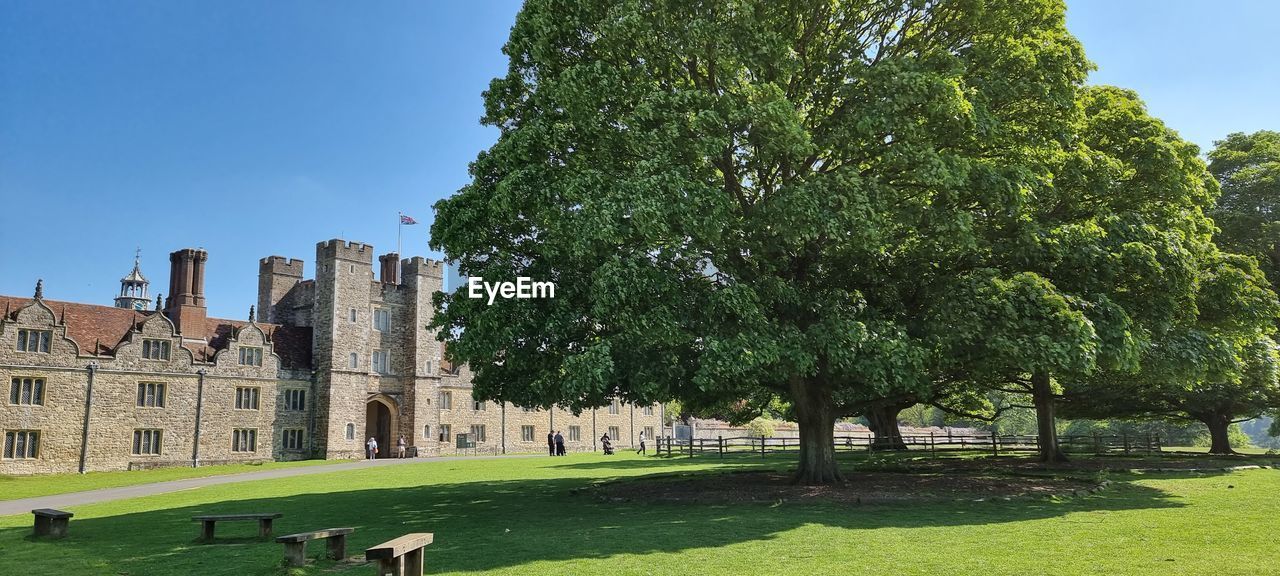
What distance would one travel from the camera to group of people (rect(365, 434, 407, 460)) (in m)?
54.8

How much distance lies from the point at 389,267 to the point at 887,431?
3965 cm

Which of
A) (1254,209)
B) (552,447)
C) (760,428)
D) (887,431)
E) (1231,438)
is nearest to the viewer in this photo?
(1254,209)

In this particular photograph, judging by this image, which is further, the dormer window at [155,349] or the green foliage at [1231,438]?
the green foliage at [1231,438]

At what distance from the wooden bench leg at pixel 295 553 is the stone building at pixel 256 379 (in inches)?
1408

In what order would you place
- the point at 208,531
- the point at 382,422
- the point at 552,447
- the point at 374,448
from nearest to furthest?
the point at 208,531 → the point at 374,448 → the point at 552,447 → the point at 382,422

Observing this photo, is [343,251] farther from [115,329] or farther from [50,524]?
[50,524]

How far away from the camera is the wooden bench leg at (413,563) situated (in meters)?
8.85

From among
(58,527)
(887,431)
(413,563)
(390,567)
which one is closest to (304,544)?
(413,563)

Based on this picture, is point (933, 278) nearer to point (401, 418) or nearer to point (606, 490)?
point (606, 490)

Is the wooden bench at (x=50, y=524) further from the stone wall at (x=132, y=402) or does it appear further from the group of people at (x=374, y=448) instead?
the group of people at (x=374, y=448)

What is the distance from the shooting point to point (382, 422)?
6225 centimetres

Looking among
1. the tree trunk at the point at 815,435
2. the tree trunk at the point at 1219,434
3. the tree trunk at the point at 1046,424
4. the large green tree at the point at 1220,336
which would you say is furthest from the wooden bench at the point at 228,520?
the tree trunk at the point at 1219,434

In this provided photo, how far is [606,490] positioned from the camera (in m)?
20.8

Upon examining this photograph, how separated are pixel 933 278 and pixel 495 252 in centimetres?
1037
